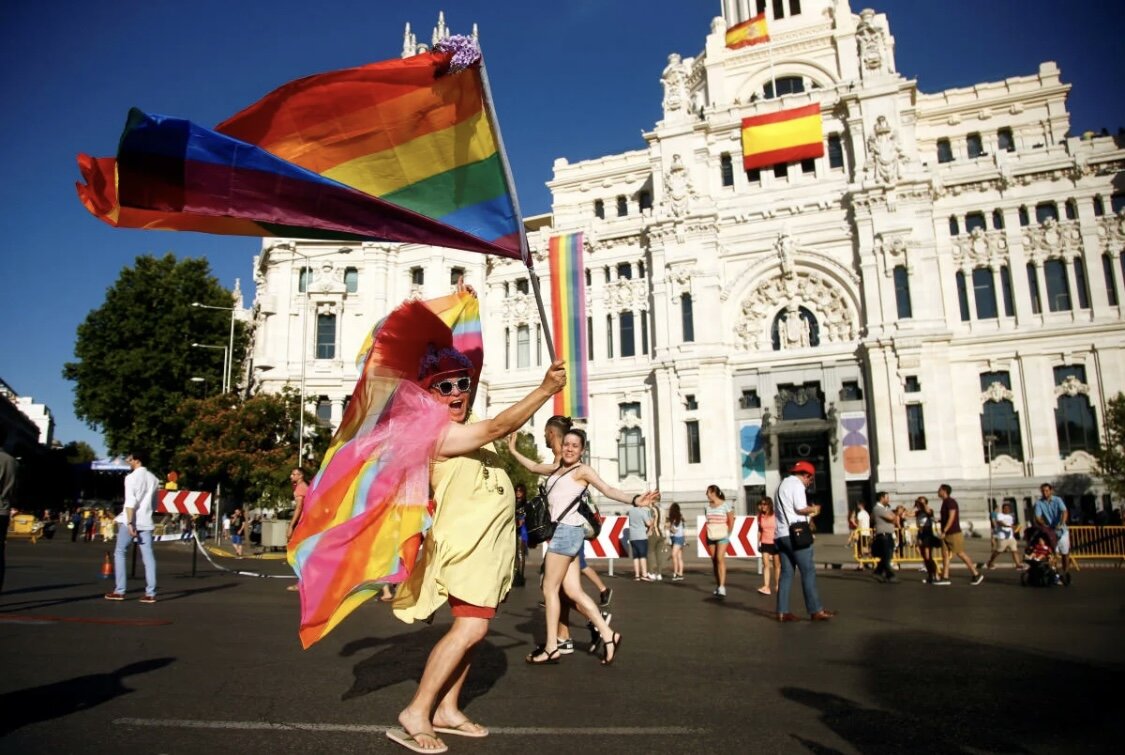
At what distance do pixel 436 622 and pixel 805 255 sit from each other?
3335 centimetres

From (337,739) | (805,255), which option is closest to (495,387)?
(805,255)

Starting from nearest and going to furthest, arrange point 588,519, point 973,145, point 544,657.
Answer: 1. point 544,657
2. point 588,519
3. point 973,145

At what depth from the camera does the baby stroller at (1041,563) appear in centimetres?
1304

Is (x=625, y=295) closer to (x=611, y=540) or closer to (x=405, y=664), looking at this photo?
(x=611, y=540)

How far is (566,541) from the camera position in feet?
21.2

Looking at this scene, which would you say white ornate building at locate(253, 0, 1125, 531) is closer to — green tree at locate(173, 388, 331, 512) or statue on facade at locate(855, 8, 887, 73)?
statue on facade at locate(855, 8, 887, 73)

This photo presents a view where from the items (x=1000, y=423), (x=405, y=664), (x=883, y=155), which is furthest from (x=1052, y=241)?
(x=405, y=664)

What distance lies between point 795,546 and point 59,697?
24.3 ft

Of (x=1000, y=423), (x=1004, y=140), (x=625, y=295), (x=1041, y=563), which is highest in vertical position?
(x=1004, y=140)

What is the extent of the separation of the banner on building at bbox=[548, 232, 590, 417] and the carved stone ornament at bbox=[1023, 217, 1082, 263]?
89.7ft

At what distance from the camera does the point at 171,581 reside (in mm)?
13727

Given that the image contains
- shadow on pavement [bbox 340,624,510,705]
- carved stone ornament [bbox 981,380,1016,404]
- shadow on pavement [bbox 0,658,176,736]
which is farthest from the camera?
carved stone ornament [bbox 981,380,1016,404]

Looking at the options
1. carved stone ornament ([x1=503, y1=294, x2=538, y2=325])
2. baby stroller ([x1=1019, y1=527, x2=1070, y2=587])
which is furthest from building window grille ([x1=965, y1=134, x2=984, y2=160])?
baby stroller ([x1=1019, y1=527, x2=1070, y2=587])

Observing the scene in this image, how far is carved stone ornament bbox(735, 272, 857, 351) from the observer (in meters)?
37.1
